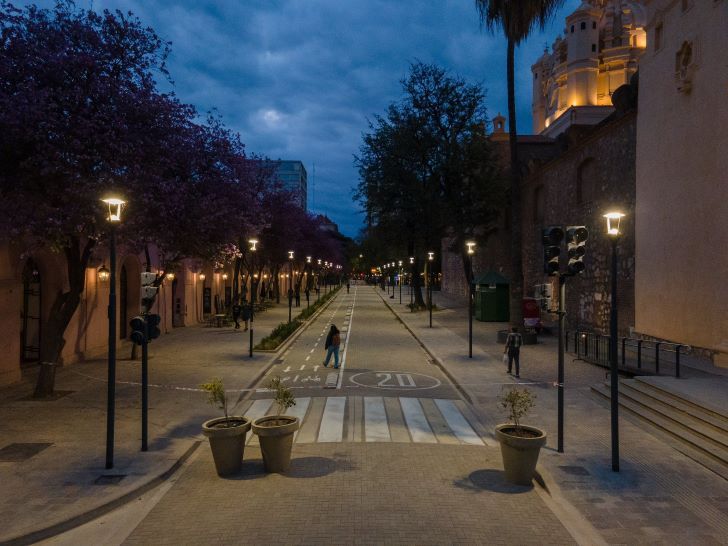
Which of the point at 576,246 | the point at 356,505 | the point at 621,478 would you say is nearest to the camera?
the point at 356,505

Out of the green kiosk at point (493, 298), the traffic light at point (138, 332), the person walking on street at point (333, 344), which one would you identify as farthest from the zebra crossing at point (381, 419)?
the green kiosk at point (493, 298)

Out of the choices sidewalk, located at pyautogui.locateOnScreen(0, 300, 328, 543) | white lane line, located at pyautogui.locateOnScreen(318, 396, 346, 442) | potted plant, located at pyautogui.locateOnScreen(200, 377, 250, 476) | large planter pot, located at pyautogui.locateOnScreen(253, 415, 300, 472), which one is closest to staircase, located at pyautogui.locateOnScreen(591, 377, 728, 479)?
white lane line, located at pyautogui.locateOnScreen(318, 396, 346, 442)

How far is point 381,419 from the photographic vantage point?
11.8 m

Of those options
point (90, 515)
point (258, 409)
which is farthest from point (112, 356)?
point (258, 409)

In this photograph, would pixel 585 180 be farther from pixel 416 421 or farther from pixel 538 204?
pixel 416 421

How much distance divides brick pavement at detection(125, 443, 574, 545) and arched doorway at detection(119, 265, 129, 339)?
16666 mm

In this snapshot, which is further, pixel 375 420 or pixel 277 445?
pixel 375 420

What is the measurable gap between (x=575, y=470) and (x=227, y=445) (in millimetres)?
5298

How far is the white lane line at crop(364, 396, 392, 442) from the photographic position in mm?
10492

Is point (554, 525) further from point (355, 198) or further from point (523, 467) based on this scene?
point (355, 198)

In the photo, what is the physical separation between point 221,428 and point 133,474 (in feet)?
4.81

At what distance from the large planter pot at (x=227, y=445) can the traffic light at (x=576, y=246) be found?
5812 millimetres

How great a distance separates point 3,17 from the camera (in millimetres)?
11695

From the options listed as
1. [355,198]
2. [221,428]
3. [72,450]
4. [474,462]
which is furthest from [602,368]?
[355,198]
